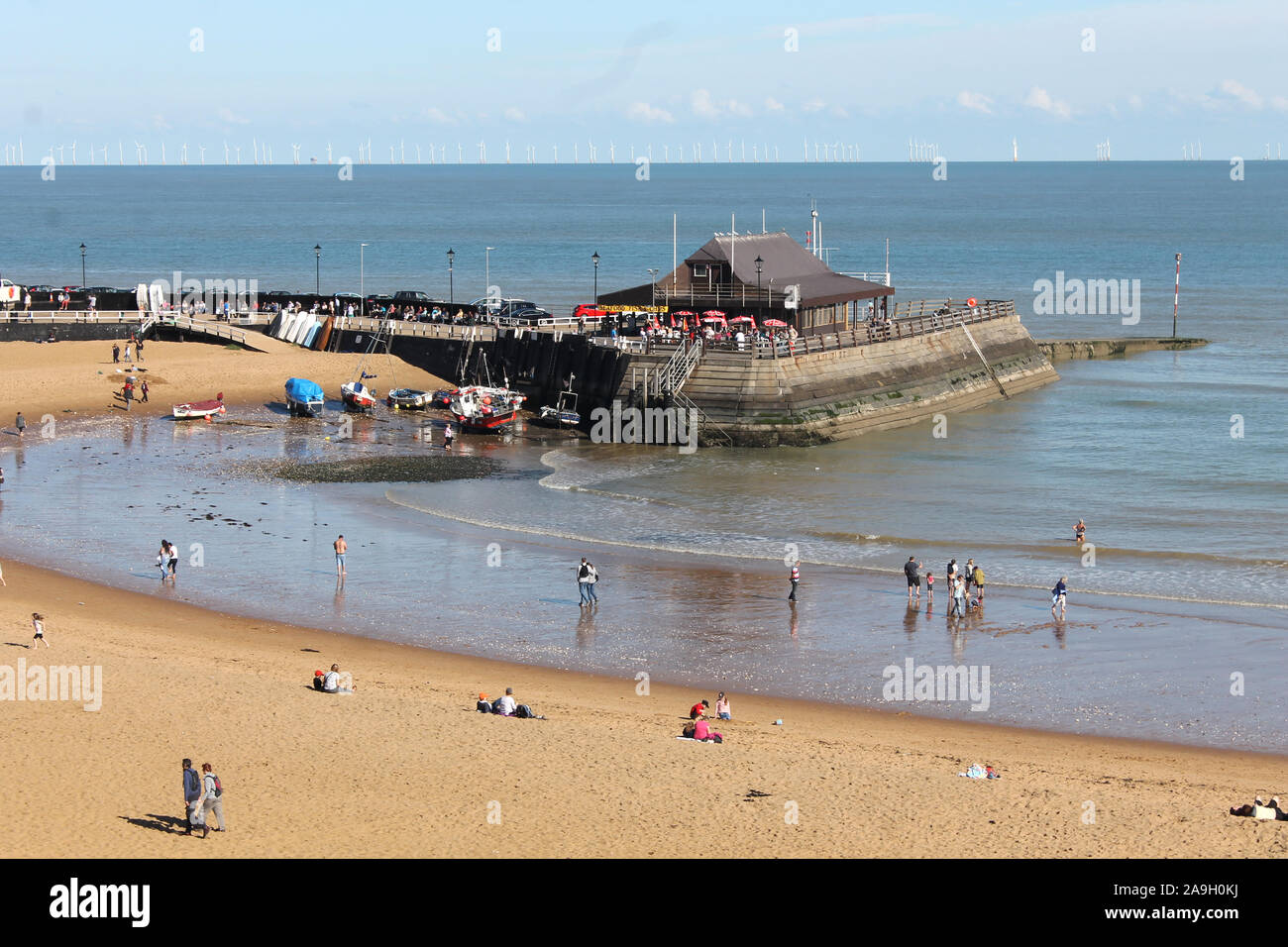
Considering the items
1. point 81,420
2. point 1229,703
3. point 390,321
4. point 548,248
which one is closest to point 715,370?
point 390,321

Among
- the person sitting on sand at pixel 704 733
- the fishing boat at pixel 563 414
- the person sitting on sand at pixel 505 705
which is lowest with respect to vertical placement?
the person sitting on sand at pixel 704 733

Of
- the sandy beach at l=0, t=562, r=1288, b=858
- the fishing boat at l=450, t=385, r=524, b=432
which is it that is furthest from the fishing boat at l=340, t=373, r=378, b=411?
the sandy beach at l=0, t=562, r=1288, b=858

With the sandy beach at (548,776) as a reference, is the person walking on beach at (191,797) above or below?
above

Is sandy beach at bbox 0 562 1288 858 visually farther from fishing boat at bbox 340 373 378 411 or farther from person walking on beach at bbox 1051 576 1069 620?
fishing boat at bbox 340 373 378 411

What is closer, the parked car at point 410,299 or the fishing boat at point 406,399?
the fishing boat at point 406,399

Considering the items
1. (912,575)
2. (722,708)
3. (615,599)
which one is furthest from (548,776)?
(912,575)

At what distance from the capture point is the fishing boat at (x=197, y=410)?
184 ft

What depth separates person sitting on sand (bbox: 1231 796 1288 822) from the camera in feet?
66.1

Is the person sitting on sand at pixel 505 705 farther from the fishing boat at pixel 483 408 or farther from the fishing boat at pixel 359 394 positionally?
the fishing boat at pixel 359 394

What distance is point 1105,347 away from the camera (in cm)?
8306

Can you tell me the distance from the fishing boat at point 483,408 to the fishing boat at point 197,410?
9290mm

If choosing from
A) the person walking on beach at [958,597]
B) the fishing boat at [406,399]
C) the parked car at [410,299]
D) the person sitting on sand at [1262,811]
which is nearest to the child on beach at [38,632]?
the person walking on beach at [958,597]

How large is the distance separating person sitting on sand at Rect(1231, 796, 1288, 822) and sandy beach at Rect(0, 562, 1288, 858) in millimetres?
286

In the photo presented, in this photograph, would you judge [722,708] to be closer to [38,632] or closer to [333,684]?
[333,684]
